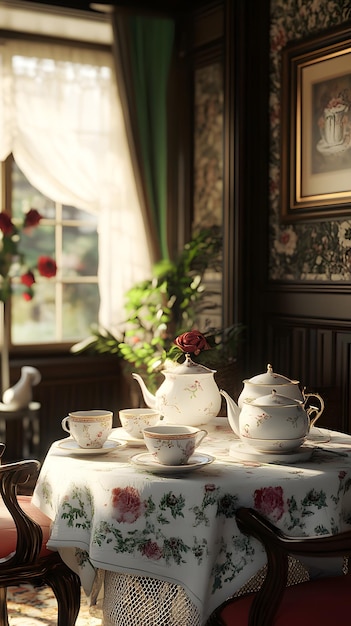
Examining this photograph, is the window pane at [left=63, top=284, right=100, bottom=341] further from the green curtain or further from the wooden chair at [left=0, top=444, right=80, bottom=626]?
the wooden chair at [left=0, top=444, right=80, bottom=626]

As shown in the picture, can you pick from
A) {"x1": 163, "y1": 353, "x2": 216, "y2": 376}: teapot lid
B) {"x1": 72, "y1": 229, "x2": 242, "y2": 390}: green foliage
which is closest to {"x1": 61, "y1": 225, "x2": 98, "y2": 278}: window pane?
{"x1": 72, "y1": 229, "x2": 242, "y2": 390}: green foliage

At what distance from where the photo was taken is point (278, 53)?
445 centimetres

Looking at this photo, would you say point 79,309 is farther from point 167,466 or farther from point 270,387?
point 167,466

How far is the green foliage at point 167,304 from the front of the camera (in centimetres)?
480

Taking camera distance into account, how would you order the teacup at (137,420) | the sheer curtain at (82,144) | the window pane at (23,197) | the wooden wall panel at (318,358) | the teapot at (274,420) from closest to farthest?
the teapot at (274,420)
the teacup at (137,420)
the wooden wall panel at (318,358)
the sheer curtain at (82,144)
the window pane at (23,197)

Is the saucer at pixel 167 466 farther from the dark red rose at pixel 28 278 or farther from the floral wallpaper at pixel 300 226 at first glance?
the dark red rose at pixel 28 278

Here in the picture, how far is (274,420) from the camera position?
229cm

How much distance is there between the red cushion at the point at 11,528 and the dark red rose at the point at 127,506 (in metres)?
0.47

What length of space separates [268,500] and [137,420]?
59 centimetres

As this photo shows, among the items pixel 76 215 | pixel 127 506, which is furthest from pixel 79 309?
pixel 127 506

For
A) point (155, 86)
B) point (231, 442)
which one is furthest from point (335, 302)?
point (155, 86)

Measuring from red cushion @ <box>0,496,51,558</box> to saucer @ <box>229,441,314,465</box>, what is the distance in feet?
2.05

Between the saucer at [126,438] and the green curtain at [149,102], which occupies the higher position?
the green curtain at [149,102]

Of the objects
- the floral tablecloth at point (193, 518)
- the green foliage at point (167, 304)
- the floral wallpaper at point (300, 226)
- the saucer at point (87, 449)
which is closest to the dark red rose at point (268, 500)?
the floral tablecloth at point (193, 518)
